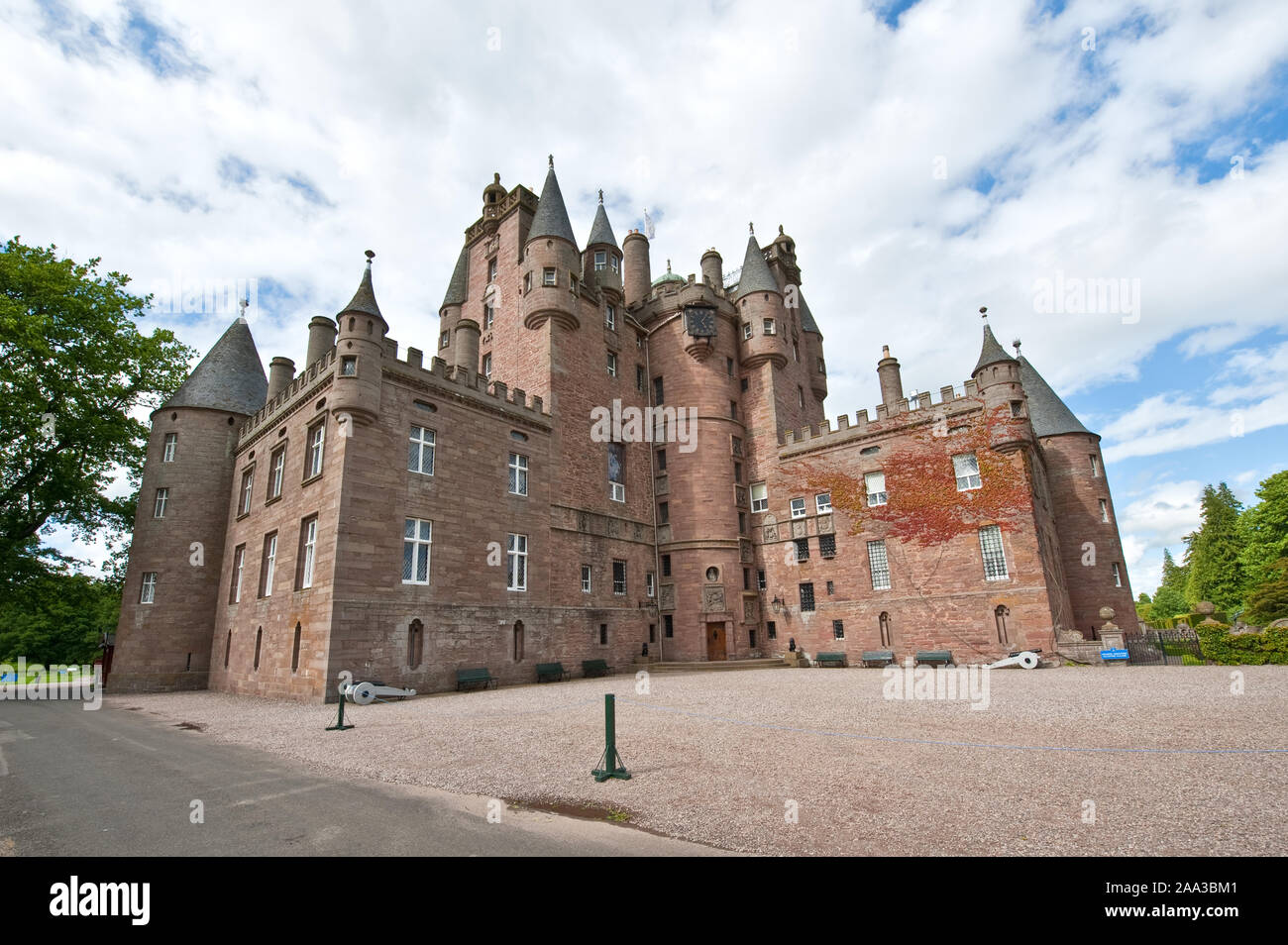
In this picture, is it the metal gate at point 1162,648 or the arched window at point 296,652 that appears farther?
the metal gate at point 1162,648

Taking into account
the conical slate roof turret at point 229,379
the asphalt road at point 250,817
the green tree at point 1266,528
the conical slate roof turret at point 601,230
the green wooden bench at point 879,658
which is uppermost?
the conical slate roof turret at point 601,230

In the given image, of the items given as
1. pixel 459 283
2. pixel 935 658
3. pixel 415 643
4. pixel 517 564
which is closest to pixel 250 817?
pixel 415 643

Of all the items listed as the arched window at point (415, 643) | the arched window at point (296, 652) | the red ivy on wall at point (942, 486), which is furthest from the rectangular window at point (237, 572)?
the red ivy on wall at point (942, 486)

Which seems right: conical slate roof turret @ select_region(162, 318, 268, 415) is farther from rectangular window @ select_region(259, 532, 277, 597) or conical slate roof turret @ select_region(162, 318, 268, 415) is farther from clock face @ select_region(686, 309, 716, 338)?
clock face @ select_region(686, 309, 716, 338)

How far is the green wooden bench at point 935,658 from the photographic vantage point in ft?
84.7

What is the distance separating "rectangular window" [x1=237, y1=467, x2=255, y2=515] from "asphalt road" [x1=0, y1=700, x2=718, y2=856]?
1860 centimetres

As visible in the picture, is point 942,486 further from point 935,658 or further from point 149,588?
point 149,588

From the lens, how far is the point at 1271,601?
3522 cm

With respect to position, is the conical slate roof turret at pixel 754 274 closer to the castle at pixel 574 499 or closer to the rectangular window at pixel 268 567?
the castle at pixel 574 499

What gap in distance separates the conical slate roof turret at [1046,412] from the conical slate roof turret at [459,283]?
34674 mm

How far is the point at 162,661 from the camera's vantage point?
26.9 m

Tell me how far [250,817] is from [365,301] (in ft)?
62.6

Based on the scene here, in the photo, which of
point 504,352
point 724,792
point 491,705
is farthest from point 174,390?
point 724,792
